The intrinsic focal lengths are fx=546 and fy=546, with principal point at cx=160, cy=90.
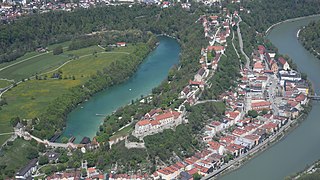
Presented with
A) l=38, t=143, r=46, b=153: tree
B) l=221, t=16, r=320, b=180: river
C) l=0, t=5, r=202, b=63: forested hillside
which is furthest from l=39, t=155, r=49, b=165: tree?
l=0, t=5, r=202, b=63: forested hillside

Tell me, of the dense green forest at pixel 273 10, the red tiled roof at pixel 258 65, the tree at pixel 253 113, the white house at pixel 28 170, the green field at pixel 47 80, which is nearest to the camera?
the white house at pixel 28 170

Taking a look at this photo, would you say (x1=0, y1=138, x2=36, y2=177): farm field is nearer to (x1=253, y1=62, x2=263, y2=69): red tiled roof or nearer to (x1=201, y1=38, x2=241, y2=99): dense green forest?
(x1=201, y1=38, x2=241, y2=99): dense green forest

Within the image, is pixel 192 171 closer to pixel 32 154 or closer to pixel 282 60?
pixel 32 154

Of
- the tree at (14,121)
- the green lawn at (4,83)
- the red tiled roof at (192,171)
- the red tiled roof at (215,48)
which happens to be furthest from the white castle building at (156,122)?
the green lawn at (4,83)

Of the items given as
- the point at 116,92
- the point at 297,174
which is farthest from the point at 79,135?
the point at 297,174

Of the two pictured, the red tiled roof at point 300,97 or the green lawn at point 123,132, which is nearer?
the green lawn at point 123,132

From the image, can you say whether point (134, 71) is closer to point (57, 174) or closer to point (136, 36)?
point (136, 36)

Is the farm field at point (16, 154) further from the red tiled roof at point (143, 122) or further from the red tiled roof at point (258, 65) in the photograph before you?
the red tiled roof at point (258, 65)
